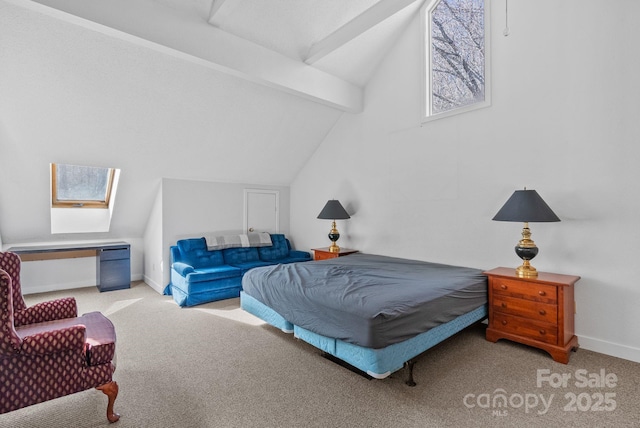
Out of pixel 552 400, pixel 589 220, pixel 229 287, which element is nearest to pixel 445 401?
pixel 552 400

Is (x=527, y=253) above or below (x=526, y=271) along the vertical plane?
above

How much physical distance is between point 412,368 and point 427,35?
3862mm

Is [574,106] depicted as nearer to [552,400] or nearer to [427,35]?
[427,35]

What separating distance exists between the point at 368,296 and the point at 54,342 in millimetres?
1881

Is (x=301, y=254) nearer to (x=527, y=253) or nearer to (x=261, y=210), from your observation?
(x=261, y=210)

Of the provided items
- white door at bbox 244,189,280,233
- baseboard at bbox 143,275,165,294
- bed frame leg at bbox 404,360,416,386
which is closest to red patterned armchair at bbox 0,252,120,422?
A: bed frame leg at bbox 404,360,416,386

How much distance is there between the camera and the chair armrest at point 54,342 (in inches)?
63.7

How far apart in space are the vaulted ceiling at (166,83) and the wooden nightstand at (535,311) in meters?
2.85

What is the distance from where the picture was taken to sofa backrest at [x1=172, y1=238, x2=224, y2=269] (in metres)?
4.56

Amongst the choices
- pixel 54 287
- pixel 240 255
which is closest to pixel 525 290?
pixel 240 255

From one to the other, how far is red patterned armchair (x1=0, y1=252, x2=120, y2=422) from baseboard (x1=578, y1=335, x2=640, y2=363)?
368 cm

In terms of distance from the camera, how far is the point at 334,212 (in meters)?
4.64

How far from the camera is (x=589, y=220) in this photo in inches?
109

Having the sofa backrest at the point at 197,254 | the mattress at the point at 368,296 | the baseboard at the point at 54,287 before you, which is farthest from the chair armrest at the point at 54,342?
the baseboard at the point at 54,287
